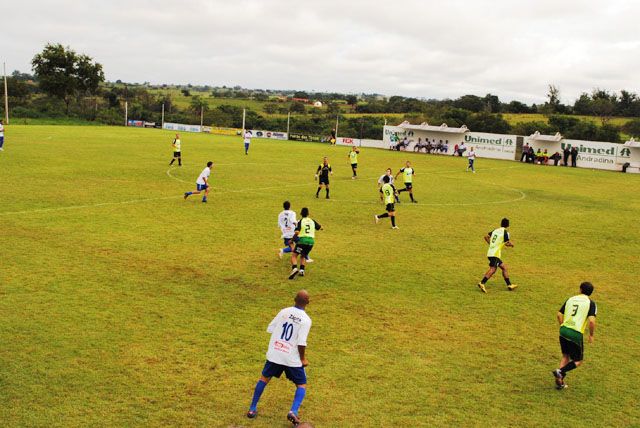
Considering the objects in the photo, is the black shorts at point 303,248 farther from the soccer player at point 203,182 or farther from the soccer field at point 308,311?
the soccer player at point 203,182

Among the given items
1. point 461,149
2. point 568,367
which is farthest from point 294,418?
point 461,149

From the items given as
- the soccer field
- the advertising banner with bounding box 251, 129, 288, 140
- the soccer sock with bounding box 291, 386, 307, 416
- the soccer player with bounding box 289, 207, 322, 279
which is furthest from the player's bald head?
the advertising banner with bounding box 251, 129, 288, 140

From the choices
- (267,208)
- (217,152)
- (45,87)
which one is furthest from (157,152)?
(45,87)

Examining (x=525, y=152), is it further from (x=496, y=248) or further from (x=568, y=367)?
(x=568, y=367)

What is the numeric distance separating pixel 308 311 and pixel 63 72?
105 metres

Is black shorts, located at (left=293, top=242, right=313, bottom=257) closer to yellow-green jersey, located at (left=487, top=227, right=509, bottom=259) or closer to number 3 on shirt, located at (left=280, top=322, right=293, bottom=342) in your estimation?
yellow-green jersey, located at (left=487, top=227, right=509, bottom=259)

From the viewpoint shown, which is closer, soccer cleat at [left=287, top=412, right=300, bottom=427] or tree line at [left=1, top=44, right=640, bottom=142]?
soccer cleat at [left=287, top=412, right=300, bottom=427]

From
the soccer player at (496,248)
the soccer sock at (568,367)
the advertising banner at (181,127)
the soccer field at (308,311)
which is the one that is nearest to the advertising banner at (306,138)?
the advertising banner at (181,127)

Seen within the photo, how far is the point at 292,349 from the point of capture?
8.52 meters

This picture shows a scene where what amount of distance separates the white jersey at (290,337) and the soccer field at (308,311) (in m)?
0.97

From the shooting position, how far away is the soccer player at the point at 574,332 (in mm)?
10078

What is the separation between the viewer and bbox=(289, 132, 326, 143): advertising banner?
81.6 metres

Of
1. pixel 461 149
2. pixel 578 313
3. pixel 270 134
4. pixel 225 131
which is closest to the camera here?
pixel 578 313

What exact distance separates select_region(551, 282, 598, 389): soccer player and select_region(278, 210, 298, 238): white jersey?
882 centimetres
